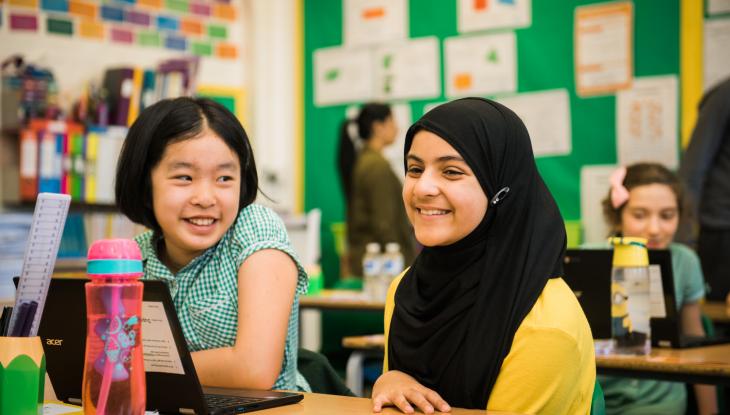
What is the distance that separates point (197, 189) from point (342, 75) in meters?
4.52

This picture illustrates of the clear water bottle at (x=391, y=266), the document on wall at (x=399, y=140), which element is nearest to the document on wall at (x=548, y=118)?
the document on wall at (x=399, y=140)

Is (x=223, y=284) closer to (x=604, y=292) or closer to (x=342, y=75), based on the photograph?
(x=604, y=292)

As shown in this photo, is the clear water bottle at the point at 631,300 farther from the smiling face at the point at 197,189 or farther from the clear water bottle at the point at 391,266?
the clear water bottle at the point at 391,266

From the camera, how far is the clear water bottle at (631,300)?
2.59 m

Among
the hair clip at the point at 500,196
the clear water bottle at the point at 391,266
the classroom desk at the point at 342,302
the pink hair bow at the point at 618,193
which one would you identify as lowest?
the classroom desk at the point at 342,302

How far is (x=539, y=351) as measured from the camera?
62.2 inches

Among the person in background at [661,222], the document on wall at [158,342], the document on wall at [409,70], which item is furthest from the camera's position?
the document on wall at [409,70]

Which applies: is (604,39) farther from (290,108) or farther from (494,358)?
(494,358)

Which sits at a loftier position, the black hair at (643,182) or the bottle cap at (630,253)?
the black hair at (643,182)

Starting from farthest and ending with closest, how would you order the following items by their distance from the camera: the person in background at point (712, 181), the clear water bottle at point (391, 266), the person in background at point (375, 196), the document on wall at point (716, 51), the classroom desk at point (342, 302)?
1. the person in background at point (375, 196)
2. the document on wall at point (716, 51)
3. the clear water bottle at point (391, 266)
4. the person in background at point (712, 181)
5. the classroom desk at point (342, 302)

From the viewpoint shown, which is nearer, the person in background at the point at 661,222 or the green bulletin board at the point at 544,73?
the person in background at the point at 661,222

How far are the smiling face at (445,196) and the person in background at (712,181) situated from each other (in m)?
2.59

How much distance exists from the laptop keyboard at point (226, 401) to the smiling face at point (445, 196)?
1.48 ft

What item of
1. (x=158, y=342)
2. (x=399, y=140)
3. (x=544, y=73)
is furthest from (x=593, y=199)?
(x=158, y=342)
